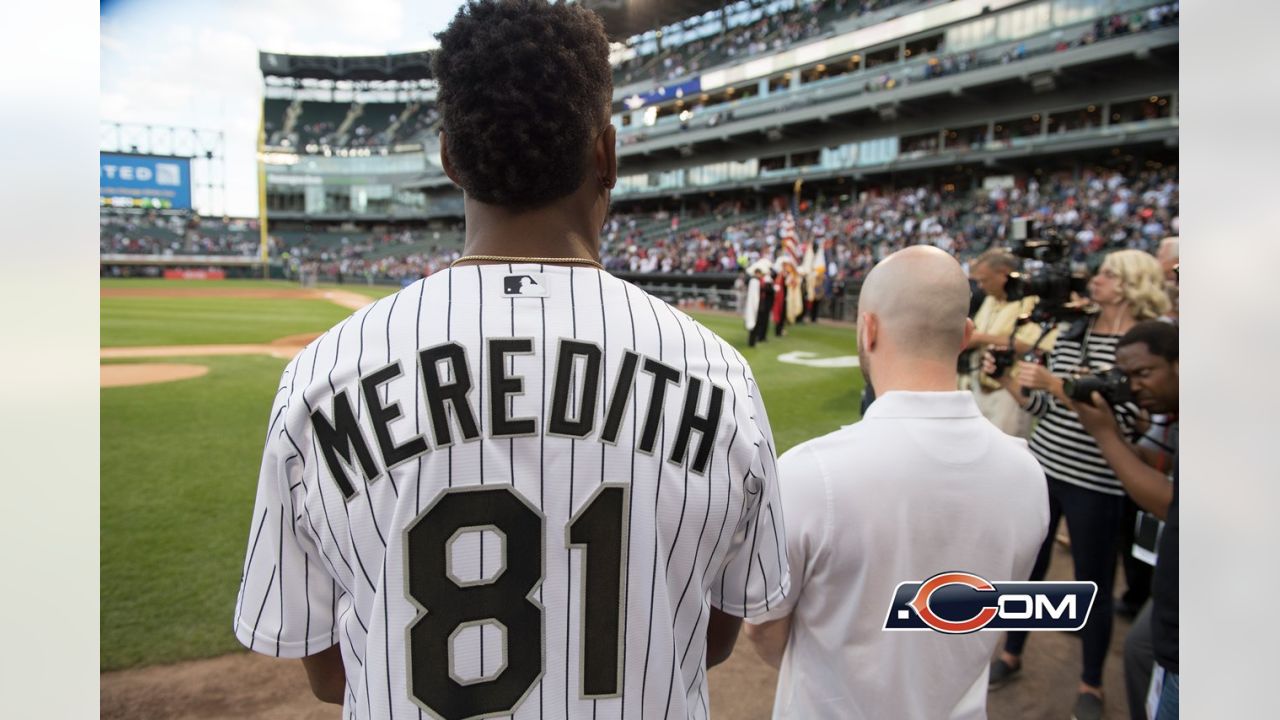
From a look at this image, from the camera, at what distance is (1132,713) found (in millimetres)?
2346

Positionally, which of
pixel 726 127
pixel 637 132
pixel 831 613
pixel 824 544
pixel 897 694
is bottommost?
pixel 897 694

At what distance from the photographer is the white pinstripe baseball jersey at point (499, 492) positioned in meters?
1.01

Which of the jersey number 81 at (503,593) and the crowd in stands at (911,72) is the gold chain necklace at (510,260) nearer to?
the jersey number 81 at (503,593)

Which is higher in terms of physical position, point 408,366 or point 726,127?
point 726,127

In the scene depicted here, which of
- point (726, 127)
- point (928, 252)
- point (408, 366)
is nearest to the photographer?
point (408, 366)

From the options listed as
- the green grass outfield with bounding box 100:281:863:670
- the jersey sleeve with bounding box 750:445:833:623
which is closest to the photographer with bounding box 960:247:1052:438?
the green grass outfield with bounding box 100:281:863:670

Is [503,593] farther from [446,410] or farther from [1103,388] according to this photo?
[1103,388]

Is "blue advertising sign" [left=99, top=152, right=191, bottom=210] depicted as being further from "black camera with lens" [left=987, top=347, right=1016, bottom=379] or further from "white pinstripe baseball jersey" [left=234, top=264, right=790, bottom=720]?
"black camera with lens" [left=987, top=347, right=1016, bottom=379]

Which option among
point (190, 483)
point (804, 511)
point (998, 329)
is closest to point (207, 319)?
point (190, 483)

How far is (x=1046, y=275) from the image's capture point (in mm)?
2984

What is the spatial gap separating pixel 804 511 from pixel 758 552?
312mm
